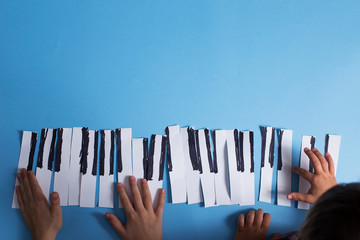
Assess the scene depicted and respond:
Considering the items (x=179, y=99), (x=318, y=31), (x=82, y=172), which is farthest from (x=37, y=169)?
(x=318, y=31)

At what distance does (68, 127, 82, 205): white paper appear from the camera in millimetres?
901

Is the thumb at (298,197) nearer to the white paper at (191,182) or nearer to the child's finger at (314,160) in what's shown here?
the child's finger at (314,160)

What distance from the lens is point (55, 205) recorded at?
883 millimetres

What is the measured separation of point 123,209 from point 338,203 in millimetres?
662

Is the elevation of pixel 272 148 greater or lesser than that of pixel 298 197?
greater

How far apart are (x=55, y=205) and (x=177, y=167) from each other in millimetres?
426

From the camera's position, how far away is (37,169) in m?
0.91

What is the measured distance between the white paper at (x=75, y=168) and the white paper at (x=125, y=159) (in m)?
0.14

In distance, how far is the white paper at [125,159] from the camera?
91 cm

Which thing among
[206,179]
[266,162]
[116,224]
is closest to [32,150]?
[116,224]

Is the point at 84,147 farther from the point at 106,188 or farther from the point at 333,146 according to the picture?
the point at 333,146

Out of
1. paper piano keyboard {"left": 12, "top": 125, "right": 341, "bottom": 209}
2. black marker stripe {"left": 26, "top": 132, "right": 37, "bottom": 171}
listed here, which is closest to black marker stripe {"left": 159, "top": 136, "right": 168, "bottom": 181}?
paper piano keyboard {"left": 12, "top": 125, "right": 341, "bottom": 209}

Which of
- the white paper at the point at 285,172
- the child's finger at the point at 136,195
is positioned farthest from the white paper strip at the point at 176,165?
the white paper at the point at 285,172

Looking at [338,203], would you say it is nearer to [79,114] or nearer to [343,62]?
[343,62]
